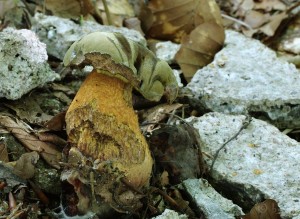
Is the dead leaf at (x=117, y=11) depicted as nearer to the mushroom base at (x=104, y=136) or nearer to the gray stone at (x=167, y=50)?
the gray stone at (x=167, y=50)

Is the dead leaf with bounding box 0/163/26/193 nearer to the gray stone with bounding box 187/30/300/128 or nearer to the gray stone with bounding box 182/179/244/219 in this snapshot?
the gray stone with bounding box 182/179/244/219

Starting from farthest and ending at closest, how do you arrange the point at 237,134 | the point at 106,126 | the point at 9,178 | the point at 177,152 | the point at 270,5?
the point at 270,5, the point at 237,134, the point at 177,152, the point at 9,178, the point at 106,126

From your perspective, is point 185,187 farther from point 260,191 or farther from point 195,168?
point 260,191

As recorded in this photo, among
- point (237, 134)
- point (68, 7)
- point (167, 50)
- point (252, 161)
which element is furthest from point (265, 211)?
point (68, 7)

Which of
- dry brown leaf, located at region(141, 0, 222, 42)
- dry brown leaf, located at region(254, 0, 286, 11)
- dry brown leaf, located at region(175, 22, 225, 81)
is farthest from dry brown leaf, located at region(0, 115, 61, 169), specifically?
dry brown leaf, located at region(254, 0, 286, 11)

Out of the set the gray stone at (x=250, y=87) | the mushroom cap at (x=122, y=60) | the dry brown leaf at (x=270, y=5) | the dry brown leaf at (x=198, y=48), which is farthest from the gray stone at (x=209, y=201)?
the dry brown leaf at (x=270, y=5)

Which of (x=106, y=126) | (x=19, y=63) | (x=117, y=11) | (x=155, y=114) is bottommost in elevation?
(x=117, y=11)

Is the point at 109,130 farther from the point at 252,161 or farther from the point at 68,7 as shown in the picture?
the point at 68,7
